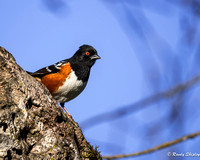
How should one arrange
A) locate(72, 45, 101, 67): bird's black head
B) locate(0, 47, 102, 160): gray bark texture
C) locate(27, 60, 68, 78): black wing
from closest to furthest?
locate(0, 47, 102, 160): gray bark texture < locate(27, 60, 68, 78): black wing < locate(72, 45, 101, 67): bird's black head

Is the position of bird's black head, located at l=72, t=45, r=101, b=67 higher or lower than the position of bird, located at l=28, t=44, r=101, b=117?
higher

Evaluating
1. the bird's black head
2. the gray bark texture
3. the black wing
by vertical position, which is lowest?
the gray bark texture

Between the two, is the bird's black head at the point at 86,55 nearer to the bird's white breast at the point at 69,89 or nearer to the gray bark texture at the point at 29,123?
the bird's white breast at the point at 69,89

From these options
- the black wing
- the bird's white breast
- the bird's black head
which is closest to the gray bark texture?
the bird's white breast

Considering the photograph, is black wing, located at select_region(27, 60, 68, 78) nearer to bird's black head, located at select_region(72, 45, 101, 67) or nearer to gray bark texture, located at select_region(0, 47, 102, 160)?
bird's black head, located at select_region(72, 45, 101, 67)

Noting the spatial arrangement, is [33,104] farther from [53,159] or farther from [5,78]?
[53,159]

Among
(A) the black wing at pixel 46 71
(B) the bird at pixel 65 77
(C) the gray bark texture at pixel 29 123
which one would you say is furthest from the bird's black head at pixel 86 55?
(C) the gray bark texture at pixel 29 123

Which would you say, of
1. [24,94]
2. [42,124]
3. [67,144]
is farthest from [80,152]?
[24,94]

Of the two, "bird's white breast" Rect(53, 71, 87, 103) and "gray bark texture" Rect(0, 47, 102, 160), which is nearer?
"gray bark texture" Rect(0, 47, 102, 160)

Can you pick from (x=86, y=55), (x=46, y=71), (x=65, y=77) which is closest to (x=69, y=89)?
(x=65, y=77)

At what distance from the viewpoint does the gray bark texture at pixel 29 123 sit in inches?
84.5

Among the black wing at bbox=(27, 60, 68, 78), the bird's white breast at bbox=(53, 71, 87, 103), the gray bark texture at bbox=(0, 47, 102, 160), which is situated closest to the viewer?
the gray bark texture at bbox=(0, 47, 102, 160)

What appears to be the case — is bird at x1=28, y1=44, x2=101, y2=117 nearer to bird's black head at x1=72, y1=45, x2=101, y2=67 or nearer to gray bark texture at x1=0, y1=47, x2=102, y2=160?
bird's black head at x1=72, y1=45, x2=101, y2=67

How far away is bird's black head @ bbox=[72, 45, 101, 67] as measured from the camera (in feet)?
16.4
